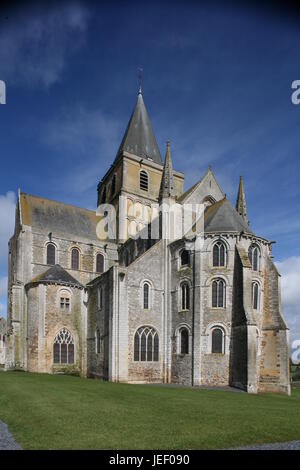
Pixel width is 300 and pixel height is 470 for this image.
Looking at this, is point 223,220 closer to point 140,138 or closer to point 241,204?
point 241,204

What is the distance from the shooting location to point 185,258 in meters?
26.8

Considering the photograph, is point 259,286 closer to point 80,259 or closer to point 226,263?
point 226,263

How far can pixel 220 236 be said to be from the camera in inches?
990

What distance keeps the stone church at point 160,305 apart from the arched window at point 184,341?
0.07m

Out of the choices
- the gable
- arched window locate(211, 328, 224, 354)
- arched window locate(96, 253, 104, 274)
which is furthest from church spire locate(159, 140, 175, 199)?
arched window locate(96, 253, 104, 274)

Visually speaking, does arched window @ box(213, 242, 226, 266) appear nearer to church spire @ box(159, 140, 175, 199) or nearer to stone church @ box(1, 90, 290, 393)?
stone church @ box(1, 90, 290, 393)

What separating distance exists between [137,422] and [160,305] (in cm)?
1686

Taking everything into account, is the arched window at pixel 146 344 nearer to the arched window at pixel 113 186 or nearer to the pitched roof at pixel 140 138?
the arched window at pixel 113 186

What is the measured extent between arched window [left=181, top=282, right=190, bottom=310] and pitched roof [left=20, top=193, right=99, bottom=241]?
49.6 feet

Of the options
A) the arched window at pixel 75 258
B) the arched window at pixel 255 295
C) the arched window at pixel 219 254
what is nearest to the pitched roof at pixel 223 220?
the arched window at pixel 219 254

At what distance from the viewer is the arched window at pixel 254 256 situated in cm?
2549

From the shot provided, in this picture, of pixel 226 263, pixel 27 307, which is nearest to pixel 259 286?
pixel 226 263

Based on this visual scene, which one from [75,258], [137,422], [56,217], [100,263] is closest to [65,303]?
[75,258]

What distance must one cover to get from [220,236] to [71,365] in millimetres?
17223
